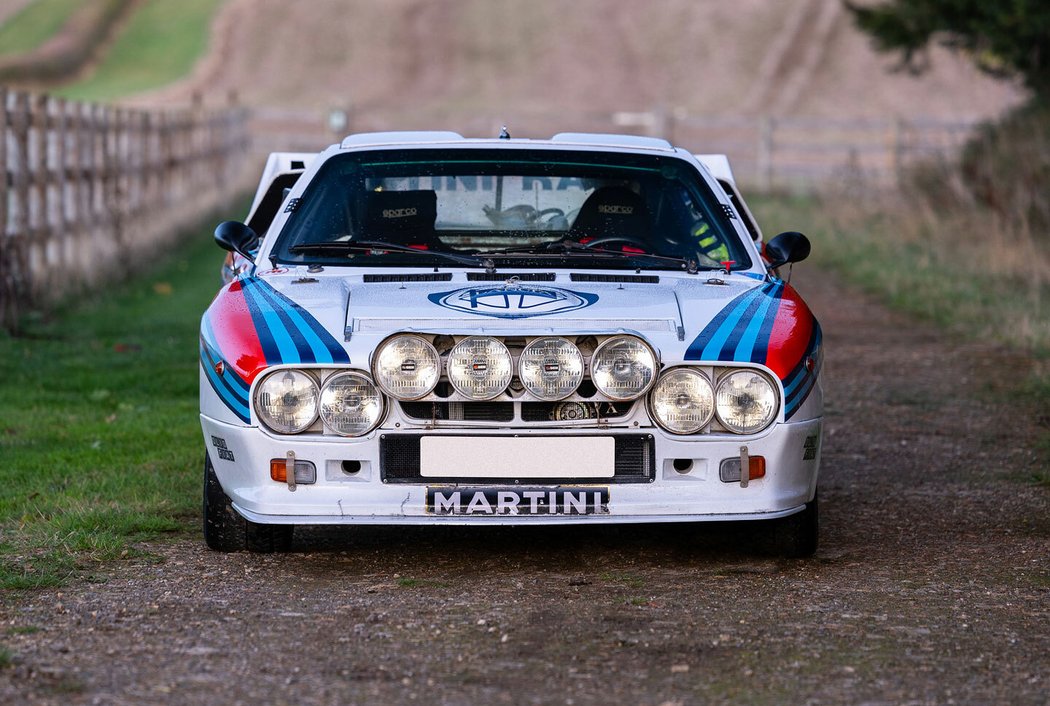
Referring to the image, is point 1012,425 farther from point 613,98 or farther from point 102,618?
point 613,98

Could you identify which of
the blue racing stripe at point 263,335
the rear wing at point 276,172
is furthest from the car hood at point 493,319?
the rear wing at point 276,172

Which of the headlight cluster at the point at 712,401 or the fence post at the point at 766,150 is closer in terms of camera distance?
the headlight cluster at the point at 712,401

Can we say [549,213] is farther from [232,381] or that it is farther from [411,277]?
[232,381]

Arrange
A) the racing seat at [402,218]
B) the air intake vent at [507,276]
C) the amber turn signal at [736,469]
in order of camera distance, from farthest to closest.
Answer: the racing seat at [402,218]
the air intake vent at [507,276]
the amber turn signal at [736,469]

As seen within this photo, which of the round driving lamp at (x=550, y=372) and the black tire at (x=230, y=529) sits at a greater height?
the round driving lamp at (x=550, y=372)

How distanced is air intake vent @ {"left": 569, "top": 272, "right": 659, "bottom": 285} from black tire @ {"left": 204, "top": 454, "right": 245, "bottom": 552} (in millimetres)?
1403

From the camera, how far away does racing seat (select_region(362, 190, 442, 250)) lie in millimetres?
6559

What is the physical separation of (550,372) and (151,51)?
65.5m

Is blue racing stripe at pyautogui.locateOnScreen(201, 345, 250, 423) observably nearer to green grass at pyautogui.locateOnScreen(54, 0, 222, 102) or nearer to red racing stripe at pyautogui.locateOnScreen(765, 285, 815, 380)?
red racing stripe at pyautogui.locateOnScreen(765, 285, 815, 380)

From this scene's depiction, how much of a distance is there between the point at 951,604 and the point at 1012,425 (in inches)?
157

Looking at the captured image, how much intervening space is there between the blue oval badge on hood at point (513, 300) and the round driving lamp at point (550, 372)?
0.18 metres

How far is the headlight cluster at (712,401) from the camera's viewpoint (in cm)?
543

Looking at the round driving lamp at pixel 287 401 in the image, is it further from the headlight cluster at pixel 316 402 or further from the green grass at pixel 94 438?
the green grass at pixel 94 438

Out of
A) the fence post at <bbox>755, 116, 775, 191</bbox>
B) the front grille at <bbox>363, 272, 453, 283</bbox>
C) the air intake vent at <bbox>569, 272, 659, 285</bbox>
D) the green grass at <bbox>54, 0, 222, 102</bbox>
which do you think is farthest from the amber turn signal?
the green grass at <bbox>54, 0, 222, 102</bbox>
